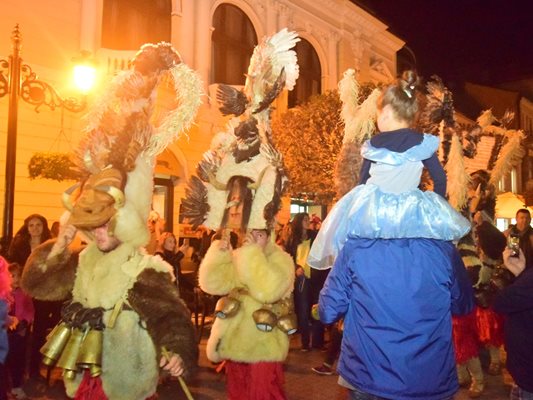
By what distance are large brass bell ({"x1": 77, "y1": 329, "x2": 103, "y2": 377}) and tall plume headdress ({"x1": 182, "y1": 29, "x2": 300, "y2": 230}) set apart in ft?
5.77

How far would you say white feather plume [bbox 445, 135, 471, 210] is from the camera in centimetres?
562

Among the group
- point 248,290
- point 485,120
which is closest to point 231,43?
point 485,120

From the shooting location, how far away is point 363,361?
2.22 meters

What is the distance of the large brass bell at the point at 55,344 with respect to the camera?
9.96 ft

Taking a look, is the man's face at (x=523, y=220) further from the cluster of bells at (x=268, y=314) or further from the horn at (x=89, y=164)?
the horn at (x=89, y=164)

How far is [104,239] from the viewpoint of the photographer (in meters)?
3.20

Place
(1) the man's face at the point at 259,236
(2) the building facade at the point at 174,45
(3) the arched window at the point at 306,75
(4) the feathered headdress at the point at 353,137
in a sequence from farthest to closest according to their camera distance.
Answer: (3) the arched window at the point at 306,75
(2) the building facade at the point at 174,45
(4) the feathered headdress at the point at 353,137
(1) the man's face at the point at 259,236

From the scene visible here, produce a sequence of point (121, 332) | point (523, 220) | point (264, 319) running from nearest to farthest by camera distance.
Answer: point (121, 332) < point (264, 319) < point (523, 220)

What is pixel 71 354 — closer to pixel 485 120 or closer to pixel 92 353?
pixel 92 353

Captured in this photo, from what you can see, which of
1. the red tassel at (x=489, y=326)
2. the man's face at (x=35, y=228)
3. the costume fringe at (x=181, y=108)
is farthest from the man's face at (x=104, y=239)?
the red tassel at (x=489, y=326)

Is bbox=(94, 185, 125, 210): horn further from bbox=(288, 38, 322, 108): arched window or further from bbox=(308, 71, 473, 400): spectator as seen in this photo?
bbox=(288, 38, 322, 108): arched window

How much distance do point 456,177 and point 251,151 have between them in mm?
2522

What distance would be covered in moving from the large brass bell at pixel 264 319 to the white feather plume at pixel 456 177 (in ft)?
8.51

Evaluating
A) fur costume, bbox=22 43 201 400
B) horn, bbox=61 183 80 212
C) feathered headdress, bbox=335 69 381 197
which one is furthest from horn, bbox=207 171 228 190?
horn, bbox=61 183 80 212
